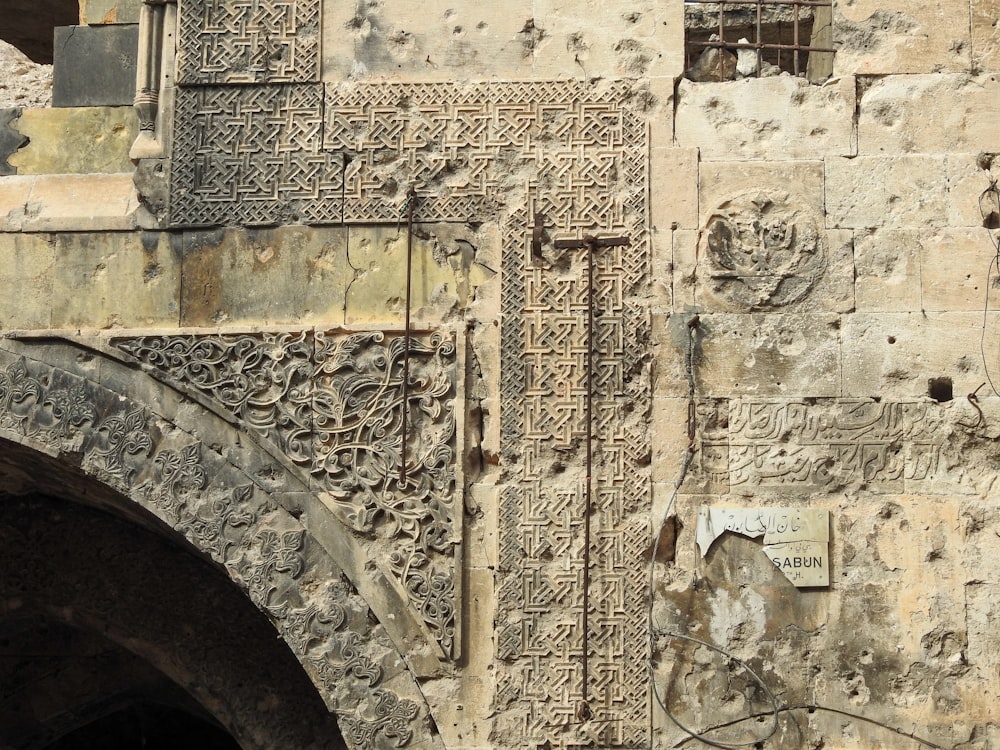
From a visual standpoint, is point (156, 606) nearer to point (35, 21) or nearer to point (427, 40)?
point (427, 40)

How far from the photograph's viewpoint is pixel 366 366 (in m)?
7.09

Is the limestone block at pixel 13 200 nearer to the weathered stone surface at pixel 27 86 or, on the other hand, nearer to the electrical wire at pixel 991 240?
the weathered stone surface at pixel 27 86

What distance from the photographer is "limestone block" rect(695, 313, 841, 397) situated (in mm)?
7035

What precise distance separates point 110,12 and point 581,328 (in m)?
2.79

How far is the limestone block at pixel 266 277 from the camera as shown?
7195mm

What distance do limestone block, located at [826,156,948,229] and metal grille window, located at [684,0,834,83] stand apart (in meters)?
0.64

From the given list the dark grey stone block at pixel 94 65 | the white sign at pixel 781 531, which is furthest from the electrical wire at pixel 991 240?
the dark grey stone block at pixel 94 65

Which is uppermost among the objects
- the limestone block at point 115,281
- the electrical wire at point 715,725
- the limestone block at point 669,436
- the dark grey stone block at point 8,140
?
the dark grey stone block at point 8,140

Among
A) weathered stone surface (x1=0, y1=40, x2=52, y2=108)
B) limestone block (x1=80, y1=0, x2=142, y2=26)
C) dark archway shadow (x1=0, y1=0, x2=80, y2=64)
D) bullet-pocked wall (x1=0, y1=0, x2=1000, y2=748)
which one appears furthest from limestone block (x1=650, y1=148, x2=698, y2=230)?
dark archway shadow (x1=0, y1=0, x2=80, y2=64)

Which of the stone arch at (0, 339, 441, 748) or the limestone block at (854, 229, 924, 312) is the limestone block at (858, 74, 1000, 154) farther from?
the stone arch at (0, 339, 441, 748)

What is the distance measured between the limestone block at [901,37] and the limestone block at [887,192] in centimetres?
45

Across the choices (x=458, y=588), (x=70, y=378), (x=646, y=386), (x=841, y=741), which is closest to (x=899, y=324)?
(x=646, y=386)

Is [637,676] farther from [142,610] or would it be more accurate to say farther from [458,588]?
[142,610]

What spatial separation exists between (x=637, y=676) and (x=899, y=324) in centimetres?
189
